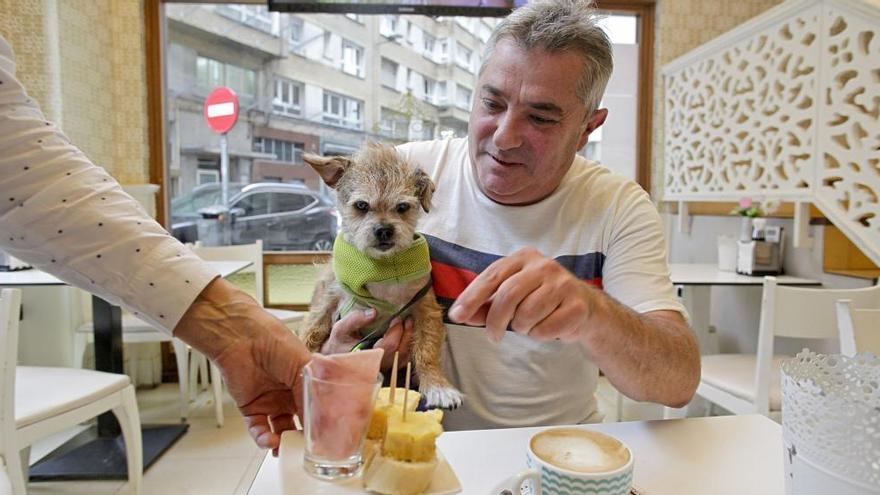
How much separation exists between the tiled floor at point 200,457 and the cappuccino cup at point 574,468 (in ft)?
5.76

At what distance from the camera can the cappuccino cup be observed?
2.19 ft

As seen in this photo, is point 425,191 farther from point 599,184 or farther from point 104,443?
point 104,443

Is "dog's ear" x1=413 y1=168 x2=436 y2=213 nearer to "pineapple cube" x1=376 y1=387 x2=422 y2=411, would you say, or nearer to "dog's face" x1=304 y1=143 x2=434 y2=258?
"dog's face" x1=304 y1=143 x2=434 y2=258

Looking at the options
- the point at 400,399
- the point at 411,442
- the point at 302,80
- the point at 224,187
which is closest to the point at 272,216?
the point at 224,187

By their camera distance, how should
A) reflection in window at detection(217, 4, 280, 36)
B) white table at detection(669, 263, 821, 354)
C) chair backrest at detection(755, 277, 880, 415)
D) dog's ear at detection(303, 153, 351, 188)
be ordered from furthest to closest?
1. reflection in window at detection(217, 4, 280, 36)
2. white table at detection(669, 263, 821, 354)
3. chair backrest at detection(755, 277, 880, 415)
4. dog's ear at detection(303, 153, 351, 188)

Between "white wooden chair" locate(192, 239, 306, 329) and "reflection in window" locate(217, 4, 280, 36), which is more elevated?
"reflection in window" locate(217, 4, 280, 36)

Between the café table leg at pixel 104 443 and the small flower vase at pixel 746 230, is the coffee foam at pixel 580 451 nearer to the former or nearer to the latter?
the café table leg at pixel 104 443

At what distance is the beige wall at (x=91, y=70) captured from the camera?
3266 millimetres

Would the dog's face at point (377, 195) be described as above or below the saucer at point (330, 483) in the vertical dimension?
above

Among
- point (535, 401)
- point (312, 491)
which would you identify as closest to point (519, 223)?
point (535, 401)

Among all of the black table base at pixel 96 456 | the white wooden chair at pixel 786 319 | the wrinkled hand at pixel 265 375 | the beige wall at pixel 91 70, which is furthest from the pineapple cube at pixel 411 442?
the beige wall at pixel 91 70

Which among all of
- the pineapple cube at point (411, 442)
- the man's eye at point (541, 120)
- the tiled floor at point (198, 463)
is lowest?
the tiled floor at point (198, 463)

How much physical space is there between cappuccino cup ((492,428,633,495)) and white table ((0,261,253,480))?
245cm

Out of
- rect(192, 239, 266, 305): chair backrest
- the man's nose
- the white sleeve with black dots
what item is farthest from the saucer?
rect(192, 239, 266, 305): chair backrest
